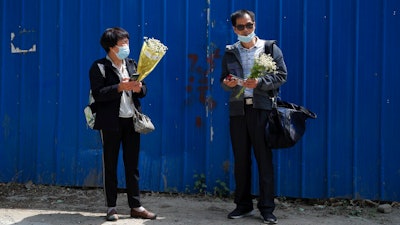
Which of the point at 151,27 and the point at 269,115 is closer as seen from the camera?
the point at 269,115

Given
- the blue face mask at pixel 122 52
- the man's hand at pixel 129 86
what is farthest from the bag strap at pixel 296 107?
the blue face mask at pixel 122 52

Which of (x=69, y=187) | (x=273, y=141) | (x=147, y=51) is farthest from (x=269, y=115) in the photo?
(x=69, y=187)

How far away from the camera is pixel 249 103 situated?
185 inches

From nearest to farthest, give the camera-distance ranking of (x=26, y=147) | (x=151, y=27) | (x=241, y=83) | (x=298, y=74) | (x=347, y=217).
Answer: (x=241, y=83) → (x=347, y=217) → (x=298, y=74) → (x=151, y=27) → (x=26, y=147)

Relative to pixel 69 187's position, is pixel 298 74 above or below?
above

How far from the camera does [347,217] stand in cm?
499

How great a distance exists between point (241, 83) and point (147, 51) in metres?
0.88

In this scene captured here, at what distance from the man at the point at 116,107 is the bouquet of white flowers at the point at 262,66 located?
1.01 metres

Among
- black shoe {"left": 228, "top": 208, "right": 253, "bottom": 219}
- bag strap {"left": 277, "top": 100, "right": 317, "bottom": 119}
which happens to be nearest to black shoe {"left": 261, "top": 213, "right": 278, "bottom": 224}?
black shoe {"left": 228, "top": 208, "right": 253, "bottom": 219}

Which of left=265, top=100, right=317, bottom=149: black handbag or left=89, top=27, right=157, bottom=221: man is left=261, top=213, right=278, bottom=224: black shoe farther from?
left=89, top=27, right=157, bottom=221: man

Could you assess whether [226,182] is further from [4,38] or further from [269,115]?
[4,38]

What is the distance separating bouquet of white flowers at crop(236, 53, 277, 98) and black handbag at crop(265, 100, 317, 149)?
425mm

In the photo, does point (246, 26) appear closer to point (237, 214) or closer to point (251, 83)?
point (251, 83)

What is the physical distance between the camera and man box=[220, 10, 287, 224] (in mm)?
4648
